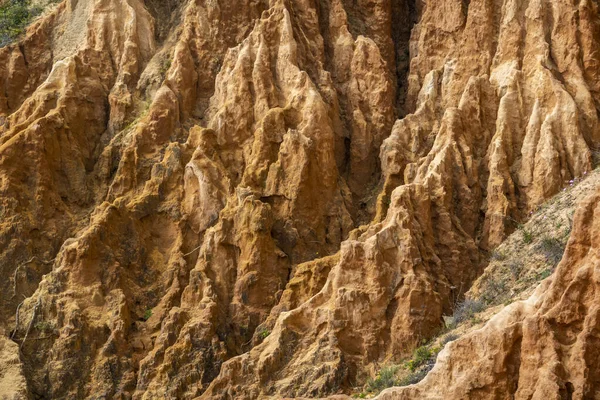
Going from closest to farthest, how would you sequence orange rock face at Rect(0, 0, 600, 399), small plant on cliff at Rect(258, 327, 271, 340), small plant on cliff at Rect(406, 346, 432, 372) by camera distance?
small plant on cliff at Rect(406, 346, 432, 372) < orange rock face at Rect(0, 0, 600, 399) < small plant on cliff at Rect(258, 327, 271, 340)

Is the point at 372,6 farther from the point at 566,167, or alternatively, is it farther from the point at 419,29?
the point at 566,167

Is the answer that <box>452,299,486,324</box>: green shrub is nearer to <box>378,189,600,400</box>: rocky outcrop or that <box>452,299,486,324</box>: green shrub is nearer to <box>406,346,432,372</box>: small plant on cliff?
<box>406,346,432,372</box>: small plant on cliff

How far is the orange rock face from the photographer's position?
2612 centimetres

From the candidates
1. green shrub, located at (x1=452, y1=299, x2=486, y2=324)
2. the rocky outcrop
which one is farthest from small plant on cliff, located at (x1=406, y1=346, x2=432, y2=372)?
the rocky outcrop

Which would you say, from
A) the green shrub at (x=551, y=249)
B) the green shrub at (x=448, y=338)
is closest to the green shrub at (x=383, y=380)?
the green shrub at (x=448, y=338)

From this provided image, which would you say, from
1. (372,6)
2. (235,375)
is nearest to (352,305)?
(235,375)

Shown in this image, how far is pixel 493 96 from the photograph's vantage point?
30375 millimetres

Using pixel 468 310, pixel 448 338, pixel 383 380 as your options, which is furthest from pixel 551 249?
pixel 383 380

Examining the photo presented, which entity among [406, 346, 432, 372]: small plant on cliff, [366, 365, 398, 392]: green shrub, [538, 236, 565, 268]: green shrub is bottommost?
[366, 365, 398, 392]: green shrub

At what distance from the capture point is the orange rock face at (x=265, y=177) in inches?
1029

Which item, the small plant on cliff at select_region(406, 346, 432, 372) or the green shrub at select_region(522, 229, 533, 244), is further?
the green shrub at select_region(522, 229, 533, 244)

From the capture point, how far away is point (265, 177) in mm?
30438

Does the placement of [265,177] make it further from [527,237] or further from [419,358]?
[419,358]

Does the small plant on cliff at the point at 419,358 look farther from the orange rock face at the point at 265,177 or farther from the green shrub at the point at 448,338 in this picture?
the orange rock face at the point at 265,177
